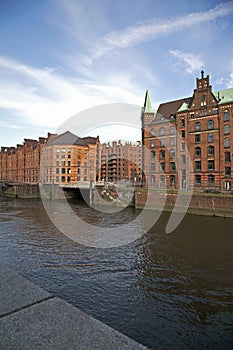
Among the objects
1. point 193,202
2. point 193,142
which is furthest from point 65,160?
point 193,202

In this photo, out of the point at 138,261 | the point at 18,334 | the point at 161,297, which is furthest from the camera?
the point at 138,261

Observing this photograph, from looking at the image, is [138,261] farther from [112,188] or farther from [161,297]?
[112,188]

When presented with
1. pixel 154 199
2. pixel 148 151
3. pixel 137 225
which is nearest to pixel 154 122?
pixel 148 151

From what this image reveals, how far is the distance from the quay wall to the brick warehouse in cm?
842

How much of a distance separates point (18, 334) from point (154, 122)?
5217 centimetres

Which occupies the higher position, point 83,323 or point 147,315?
point 83,323

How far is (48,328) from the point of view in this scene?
3.03 m

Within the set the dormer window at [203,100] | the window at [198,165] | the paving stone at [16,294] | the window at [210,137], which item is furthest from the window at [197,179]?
the paving stone at [16,294]

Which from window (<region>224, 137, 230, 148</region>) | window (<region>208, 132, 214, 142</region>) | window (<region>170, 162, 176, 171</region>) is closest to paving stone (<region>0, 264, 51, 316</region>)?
window (<region>224, 137, 230, 148</region>)

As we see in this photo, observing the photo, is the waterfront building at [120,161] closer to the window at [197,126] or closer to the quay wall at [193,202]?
the window at [197,126]

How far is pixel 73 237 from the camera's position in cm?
1762

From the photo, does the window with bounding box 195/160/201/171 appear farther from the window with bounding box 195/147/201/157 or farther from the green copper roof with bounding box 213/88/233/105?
the green copper roof with bounding box 213/88/233/105

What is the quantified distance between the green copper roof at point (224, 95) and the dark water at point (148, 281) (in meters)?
30.5

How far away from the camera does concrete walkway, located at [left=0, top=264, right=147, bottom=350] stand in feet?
9.11
